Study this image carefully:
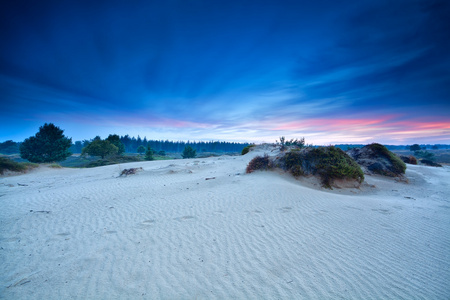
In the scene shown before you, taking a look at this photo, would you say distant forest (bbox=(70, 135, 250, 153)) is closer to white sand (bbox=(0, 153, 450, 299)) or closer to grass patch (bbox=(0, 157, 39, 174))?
grass patch (bbox=(0, 157, 39, 174))

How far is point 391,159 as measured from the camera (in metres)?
13.0

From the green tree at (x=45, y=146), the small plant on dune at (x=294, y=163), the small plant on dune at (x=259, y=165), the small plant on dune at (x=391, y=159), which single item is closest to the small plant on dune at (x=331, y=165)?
the small plant on dune at (x=294, y=163)

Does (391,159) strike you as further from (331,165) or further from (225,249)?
(225,249)

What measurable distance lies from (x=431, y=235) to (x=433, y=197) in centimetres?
611

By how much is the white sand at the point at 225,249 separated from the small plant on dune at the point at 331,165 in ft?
8.66

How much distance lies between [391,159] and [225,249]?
1584 cm

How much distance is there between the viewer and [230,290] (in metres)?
2.46

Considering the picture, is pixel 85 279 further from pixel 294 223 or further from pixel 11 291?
pixel 294 223

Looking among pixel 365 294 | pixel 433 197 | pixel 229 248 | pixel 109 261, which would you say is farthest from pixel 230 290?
pixel 433 197

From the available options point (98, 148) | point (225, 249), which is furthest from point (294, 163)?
point (98, 148)

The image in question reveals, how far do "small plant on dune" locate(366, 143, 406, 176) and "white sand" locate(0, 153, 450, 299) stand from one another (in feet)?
22.9

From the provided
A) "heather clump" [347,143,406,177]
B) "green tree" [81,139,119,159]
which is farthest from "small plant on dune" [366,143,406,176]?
"green tree" [81,139,119,159]

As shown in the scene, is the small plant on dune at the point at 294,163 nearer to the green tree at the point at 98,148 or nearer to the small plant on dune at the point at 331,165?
the small plant on dune at the point at 331,165

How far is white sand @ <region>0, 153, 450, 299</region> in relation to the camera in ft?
8.25
